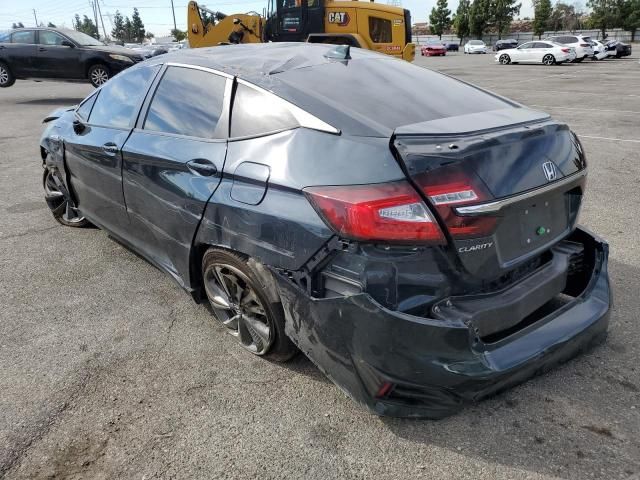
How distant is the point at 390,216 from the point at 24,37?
16.1 metres

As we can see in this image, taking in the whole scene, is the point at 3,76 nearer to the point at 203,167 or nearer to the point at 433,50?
the point at 203,167

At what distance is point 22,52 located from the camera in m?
14.6

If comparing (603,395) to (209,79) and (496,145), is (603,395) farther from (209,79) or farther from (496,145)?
(209,79)

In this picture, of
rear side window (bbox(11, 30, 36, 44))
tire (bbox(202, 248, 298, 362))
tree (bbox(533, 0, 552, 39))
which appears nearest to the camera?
tire (bbox(202, 248, 298, 362))

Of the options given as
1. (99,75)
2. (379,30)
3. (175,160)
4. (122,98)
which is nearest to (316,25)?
(379,30)

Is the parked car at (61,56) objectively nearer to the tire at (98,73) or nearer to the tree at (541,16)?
the tire at (98,73)

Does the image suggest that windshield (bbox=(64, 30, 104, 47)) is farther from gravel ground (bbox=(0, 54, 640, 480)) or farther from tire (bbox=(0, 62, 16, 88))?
gravel ground (bbox=(0, 54, 640, 480))

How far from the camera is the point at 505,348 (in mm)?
2176

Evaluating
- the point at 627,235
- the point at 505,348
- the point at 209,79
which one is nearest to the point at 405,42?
the point at 627,235

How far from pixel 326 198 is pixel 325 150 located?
0.80ft

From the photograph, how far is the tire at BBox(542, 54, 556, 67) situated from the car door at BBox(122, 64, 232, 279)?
1314 inches

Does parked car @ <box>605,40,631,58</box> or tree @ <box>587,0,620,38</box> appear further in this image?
tree @ <box>587,0,620,38</box>

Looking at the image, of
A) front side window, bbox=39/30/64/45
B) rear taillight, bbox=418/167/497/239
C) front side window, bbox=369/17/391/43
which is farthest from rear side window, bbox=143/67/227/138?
front side window, bbox=369/17/391/43

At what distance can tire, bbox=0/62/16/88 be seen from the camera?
15.1 meters
